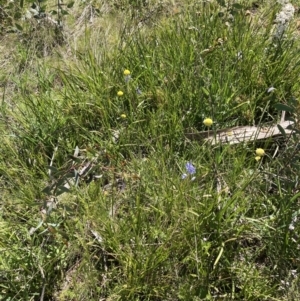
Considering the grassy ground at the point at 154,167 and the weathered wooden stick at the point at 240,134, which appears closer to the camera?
the grassy ground at the point at 154,167

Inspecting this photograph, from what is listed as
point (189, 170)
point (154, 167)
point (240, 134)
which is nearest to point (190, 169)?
point (189, 170)

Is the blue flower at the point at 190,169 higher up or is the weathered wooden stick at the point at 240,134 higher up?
the blue flower at the point at 190,169

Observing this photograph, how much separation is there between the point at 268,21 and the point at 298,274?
1752 millimetres

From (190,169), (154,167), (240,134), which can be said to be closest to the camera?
(190,169)

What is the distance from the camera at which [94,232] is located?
1811 millimetres

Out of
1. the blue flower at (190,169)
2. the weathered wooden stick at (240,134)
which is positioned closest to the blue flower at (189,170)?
the blue flower at (190,169)

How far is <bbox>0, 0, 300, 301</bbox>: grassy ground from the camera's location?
1653mm

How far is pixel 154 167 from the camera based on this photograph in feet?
6.29

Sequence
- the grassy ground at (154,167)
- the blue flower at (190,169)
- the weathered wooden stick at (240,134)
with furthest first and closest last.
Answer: the weathered wooden stick at (240,134), the blue flower at (190,169), the grassy ground at (154,167)

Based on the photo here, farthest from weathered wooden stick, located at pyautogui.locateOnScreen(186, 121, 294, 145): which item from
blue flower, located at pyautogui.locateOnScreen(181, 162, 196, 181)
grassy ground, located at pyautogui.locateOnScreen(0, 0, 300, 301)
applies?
blue flower, located at pyautogui.locateOnScreen(181, 162, 196, 181)

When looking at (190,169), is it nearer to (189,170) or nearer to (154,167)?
(189,170)

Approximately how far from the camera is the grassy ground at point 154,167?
1.65 metres

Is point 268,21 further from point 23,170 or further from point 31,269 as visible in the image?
point 31,269

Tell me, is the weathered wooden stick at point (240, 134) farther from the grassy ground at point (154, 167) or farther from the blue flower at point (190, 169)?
the blue flower at point (190, 169)
